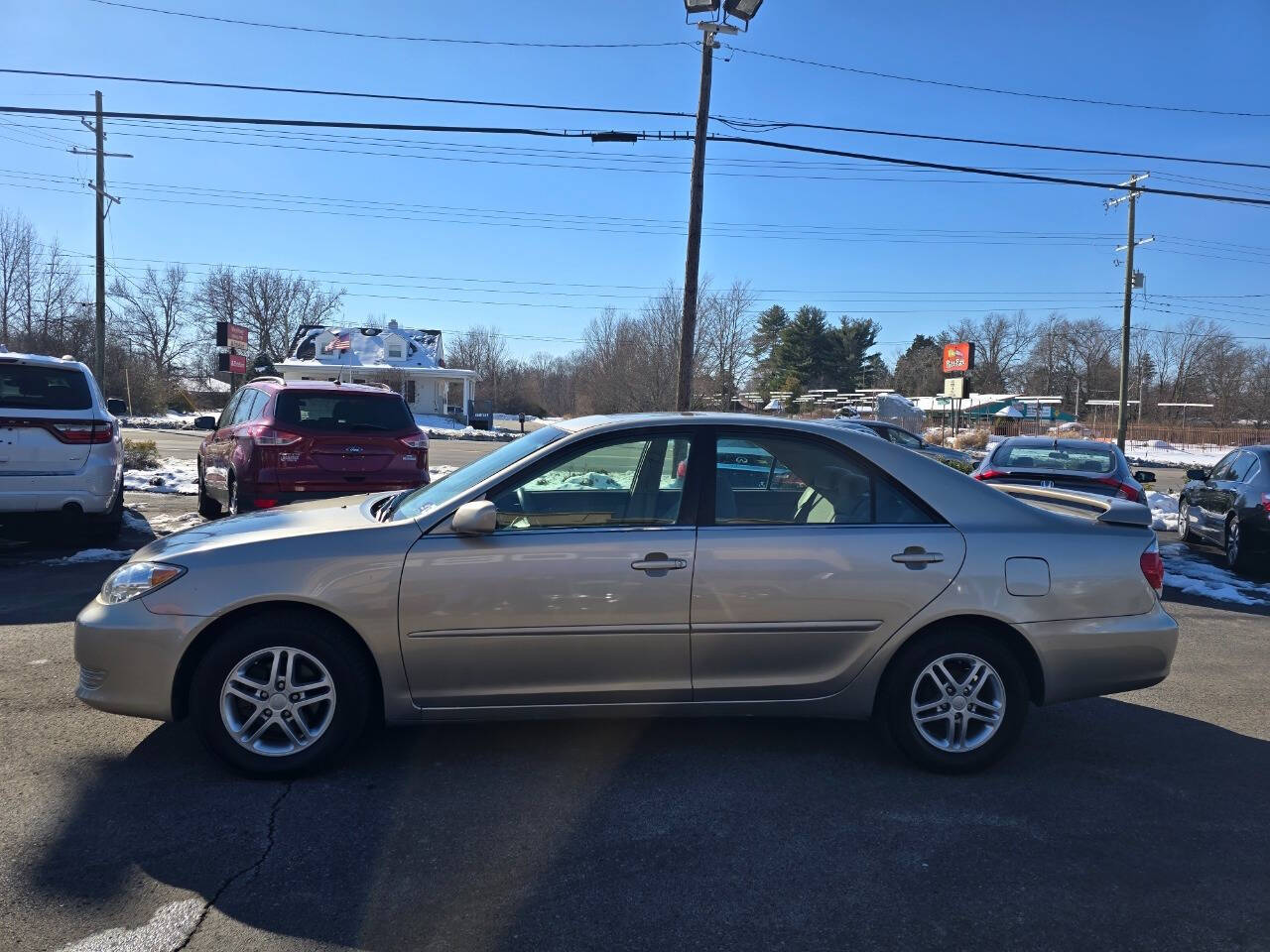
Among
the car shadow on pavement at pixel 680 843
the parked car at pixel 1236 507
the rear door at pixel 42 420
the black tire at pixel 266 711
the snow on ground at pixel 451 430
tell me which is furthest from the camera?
the snow on ground at pixel 451 430

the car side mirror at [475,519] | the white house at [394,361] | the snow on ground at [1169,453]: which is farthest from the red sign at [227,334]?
the snow on ground at [1169,453]

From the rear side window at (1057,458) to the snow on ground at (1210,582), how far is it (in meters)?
1.18

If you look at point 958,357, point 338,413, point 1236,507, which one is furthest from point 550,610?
point 958,357

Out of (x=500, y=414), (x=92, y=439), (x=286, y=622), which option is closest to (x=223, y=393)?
(x=500, y=414)

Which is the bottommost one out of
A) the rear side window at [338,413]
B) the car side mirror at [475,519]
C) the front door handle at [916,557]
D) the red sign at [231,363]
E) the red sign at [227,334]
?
the front door handle at [916,557]

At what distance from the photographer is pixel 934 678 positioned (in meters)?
4.23

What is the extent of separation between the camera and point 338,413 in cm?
912

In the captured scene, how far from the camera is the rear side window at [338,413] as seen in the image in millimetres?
8895

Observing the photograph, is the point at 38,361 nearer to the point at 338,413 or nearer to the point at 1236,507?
the point at 338,413

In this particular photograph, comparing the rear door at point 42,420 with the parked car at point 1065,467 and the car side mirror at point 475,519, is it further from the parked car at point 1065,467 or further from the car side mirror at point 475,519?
the parked car at point 1065,467

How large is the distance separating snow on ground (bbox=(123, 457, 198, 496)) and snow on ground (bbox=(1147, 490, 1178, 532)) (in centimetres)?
1516

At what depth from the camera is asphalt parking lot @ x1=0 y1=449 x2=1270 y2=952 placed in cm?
297

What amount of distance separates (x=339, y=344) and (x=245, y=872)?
51492mm

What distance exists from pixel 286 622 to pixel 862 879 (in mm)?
2497
